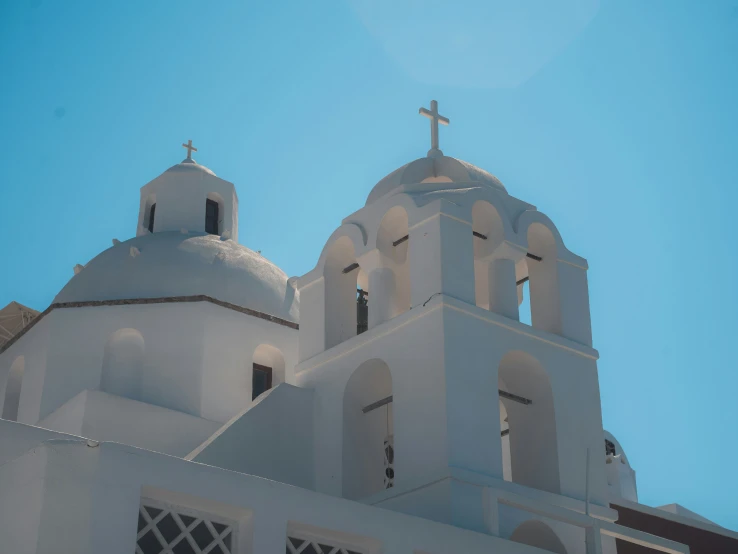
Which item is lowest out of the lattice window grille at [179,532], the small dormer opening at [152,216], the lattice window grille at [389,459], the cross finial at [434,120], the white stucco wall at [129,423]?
the lattice window grille at [179,532]

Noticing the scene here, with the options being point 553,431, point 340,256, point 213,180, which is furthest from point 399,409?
point 213,180

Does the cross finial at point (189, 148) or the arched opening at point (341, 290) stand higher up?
the cross finial at point (189, 148)

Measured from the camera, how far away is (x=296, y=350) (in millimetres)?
17484

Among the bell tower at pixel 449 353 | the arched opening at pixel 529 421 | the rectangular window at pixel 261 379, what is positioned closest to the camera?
the bell tower at pixel 449 353

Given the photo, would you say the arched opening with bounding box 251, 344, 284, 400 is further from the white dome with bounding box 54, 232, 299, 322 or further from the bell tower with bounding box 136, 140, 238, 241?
the bell tower with bounding box 136, 140, 238, 241

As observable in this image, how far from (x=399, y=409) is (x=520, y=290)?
10.6 feet

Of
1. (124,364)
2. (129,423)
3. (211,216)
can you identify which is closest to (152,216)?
(211,216)

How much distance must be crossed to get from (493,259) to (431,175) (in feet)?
4.88

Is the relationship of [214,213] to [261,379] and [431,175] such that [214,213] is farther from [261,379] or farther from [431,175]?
[431,175]

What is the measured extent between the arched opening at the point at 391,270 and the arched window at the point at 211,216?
17.5 feet

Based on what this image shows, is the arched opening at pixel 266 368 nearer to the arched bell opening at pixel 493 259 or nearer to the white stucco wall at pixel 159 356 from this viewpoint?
the white stucco wall at pixel 159 356

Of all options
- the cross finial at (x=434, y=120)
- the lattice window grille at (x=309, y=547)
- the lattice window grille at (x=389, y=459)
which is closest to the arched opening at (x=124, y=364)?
the lattice window grille at (x=389, y=459)

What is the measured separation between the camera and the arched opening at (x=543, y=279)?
583 inches

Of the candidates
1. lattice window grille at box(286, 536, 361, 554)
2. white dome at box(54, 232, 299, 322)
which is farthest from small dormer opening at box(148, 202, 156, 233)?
lattice window grille at box(286, 536, 361, 554)
